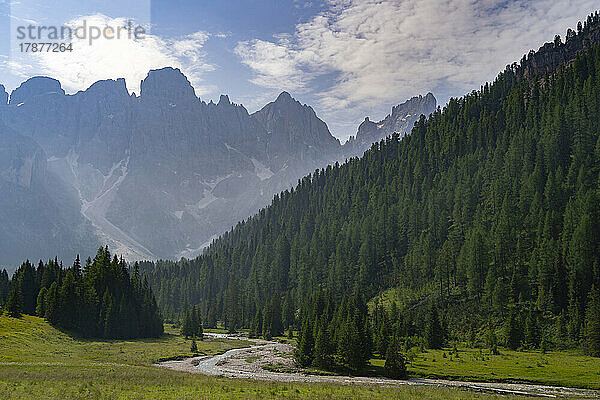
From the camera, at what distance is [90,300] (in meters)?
114

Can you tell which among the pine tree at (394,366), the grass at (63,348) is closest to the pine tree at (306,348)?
the pine tree at (394,366)

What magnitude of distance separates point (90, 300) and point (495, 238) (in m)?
104

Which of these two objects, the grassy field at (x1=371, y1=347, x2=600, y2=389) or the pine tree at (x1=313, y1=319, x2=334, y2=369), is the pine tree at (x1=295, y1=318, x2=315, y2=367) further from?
the grassy field at (x1=371, y1=347, x2=600, y2=389)

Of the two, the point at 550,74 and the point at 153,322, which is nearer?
the point at 153,322

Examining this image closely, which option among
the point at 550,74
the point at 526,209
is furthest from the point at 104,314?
the point at 550,74

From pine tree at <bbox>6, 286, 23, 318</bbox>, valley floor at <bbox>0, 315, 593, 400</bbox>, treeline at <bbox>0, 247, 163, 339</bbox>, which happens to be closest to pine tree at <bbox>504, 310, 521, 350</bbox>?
valley floor at <bbox>0, 315, 593, 400</bbox>

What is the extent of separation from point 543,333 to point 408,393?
53.6 meters

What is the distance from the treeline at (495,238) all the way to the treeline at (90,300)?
39.0m

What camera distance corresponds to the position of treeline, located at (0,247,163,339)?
10706 cm

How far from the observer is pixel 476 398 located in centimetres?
4569

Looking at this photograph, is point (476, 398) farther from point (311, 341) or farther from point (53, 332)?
point (53, 332)

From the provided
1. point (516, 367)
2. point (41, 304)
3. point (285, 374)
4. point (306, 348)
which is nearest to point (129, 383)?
point (285, 374)

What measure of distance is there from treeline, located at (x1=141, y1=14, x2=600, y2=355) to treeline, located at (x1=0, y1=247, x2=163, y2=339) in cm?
3901

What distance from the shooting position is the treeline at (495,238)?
96438 mm
